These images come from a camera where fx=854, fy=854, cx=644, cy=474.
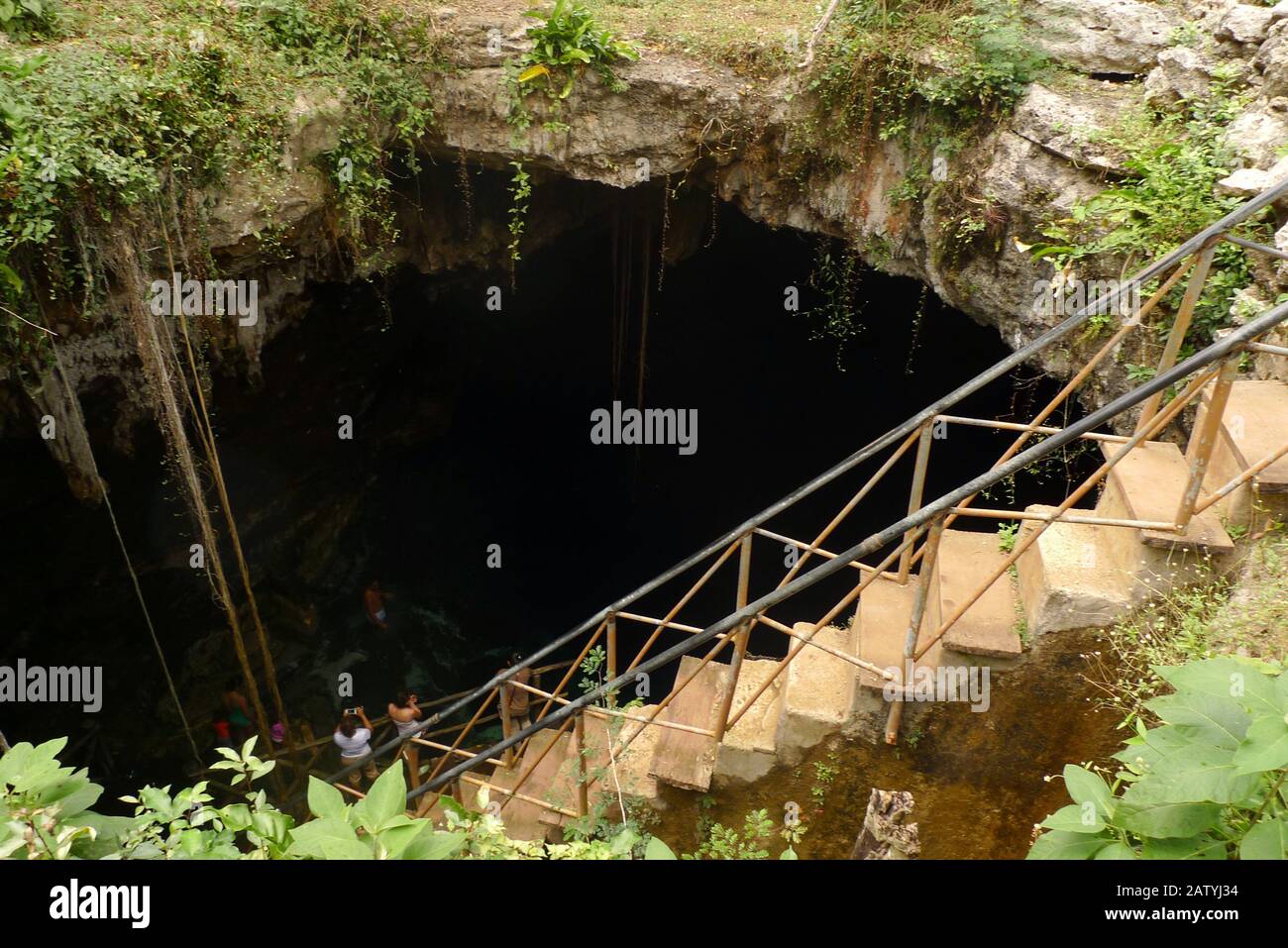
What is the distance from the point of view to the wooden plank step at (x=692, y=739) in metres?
4.11

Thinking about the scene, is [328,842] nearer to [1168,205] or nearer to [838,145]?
[1168,205]

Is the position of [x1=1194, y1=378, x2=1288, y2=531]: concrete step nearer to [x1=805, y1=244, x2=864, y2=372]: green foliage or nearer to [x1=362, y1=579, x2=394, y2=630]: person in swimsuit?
[x1=805, y1=244, x2=864, y2=372]: green foliage

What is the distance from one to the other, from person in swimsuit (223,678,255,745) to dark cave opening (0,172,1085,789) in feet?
1.26

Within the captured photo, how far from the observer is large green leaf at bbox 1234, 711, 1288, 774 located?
1543 mm

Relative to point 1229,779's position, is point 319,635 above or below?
below

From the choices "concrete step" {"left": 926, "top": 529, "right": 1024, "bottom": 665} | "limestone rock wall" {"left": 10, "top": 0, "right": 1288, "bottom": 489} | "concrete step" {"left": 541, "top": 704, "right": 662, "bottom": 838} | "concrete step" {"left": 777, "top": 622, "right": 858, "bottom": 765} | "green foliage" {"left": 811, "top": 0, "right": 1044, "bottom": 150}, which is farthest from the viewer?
"green foliage" {"left": 811, "top": 0, "right": 1044, "bottom": 150}

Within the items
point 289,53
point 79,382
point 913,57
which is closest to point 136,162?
point 289,53

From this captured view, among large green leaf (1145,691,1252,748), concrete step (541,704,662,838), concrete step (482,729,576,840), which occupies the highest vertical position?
large green leaf (1145,691,1252,748)

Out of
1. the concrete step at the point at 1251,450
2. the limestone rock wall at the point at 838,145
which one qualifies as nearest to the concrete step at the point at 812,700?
the concrete step at the point at 1251,450

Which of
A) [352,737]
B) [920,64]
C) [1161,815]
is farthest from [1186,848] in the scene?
[352,737]

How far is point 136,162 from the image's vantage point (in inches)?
212

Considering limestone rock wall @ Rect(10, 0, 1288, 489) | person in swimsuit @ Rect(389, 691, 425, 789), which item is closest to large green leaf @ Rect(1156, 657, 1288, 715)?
limestone rock wall @ Rect(10, 0, 1288, 489)

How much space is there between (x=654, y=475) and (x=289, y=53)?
710cm

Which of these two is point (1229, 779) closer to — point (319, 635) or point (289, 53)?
point (289, 53)
